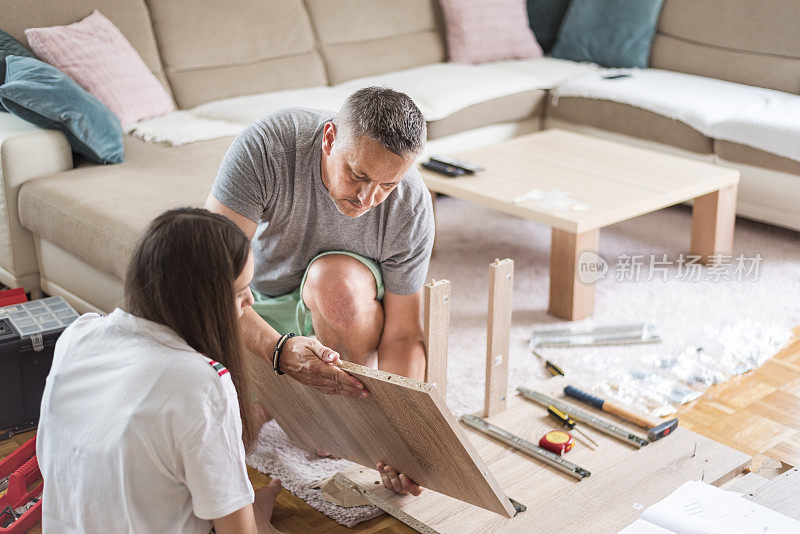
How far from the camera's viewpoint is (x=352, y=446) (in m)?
1.88

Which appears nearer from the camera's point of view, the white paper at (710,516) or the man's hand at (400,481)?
the white paper at (710,516)

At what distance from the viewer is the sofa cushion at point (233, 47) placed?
12.0 feet

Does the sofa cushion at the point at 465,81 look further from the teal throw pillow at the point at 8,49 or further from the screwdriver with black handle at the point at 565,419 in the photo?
the screwdriver with black handle at the point at 565,419

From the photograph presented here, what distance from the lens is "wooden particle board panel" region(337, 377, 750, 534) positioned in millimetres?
1790

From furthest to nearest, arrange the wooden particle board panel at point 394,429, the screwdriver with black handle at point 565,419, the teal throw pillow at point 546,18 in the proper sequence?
the teal throw pillow at point 546,18 < the screwdriver with black handle at point 565,419 < the wooden particle board panel at point 394,429

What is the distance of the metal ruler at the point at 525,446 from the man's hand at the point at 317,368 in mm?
544

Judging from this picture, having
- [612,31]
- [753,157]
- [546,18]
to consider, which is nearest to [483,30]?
[546,18]

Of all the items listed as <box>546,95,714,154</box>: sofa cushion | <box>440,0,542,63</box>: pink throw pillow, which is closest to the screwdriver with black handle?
<box>546,95,714,154</box>: sofa cushion

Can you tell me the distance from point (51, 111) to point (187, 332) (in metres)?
1.83

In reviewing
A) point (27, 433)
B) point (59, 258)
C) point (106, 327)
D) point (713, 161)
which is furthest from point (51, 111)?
point (713, 161)

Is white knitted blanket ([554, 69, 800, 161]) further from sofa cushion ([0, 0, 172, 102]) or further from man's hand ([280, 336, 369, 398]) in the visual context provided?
man's hand ([280, 336, 369, 398])

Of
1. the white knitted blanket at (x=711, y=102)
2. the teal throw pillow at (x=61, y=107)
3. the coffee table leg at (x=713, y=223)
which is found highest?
the teal throw pillow at (x=61, y=107)

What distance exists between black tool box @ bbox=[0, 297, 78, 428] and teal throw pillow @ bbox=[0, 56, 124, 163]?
80cm

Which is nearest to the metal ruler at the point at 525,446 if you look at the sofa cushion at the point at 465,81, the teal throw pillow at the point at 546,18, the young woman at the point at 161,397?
the young woman at the point at 161,397
